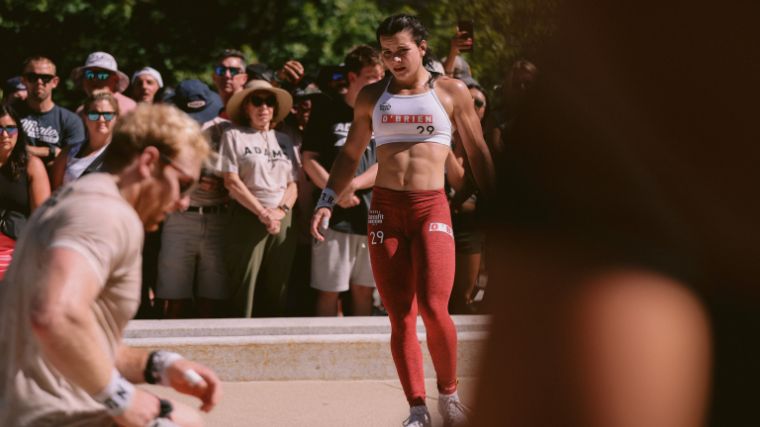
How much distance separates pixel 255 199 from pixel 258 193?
87mm

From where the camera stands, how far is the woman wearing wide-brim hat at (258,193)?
7496 millimetres

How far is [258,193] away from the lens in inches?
298

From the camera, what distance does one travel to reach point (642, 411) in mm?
563

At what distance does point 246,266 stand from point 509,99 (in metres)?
6.98

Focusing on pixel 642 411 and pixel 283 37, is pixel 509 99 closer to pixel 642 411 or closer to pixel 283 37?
pixel 642 411

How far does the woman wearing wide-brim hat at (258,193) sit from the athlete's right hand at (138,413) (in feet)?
15.2

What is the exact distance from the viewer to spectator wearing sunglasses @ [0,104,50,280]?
6785mm

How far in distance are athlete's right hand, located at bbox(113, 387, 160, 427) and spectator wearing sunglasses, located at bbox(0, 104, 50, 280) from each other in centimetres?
421

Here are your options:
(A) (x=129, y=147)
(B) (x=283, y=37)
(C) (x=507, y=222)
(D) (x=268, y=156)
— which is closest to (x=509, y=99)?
(C) (x=507, y=222)

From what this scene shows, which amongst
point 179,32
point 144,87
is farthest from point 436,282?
point 179,32

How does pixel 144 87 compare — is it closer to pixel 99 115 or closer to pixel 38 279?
pixel 99 115

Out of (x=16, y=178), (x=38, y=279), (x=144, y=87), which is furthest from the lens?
(x=144, y=87)

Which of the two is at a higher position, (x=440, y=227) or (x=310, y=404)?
(x=440, y=227)

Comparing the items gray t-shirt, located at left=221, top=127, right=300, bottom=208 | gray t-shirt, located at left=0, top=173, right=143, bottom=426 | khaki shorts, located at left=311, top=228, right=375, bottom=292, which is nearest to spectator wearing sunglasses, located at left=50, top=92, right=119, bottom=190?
gray t-shirt, located at left=221, top=127, right=300, bottom=208
